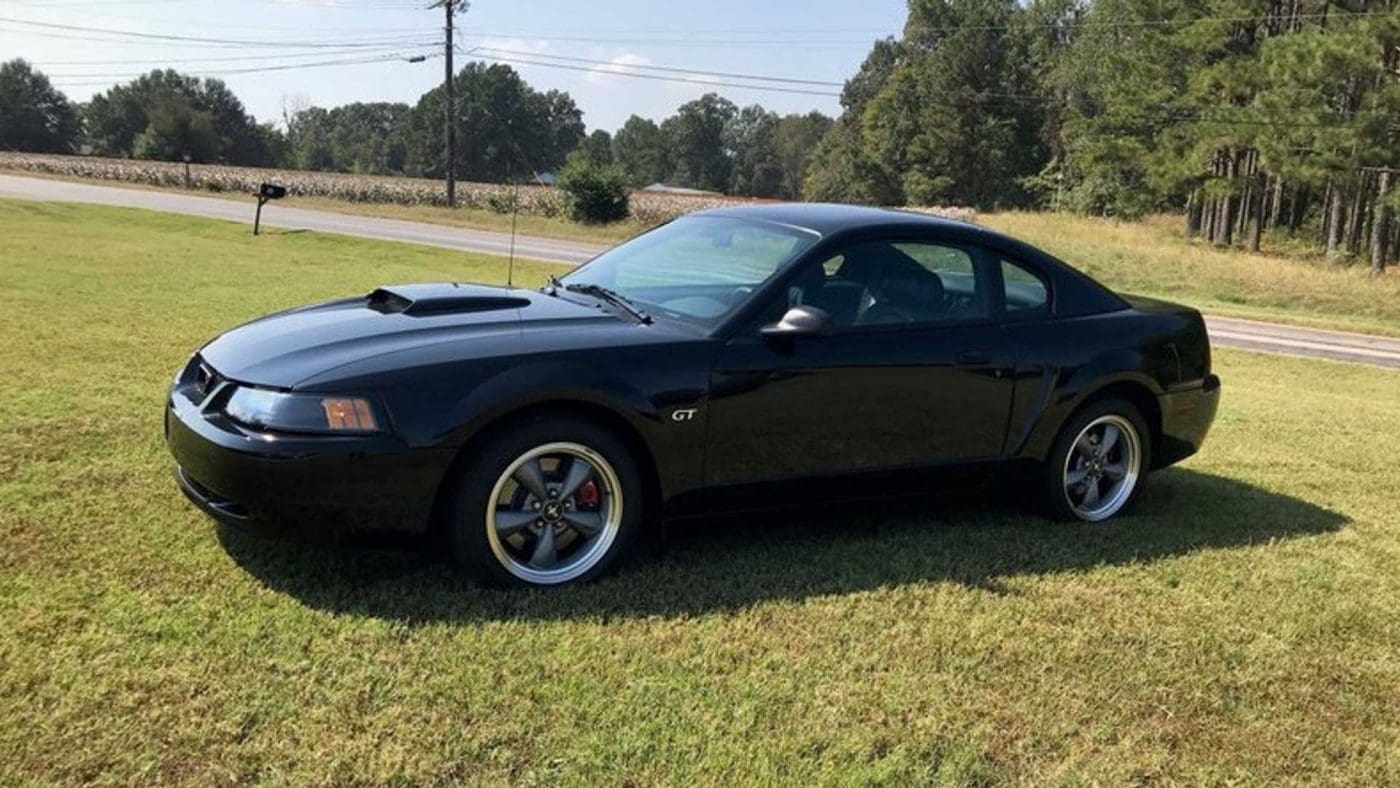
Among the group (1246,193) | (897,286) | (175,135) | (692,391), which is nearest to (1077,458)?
(897,286)

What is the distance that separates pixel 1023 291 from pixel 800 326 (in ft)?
4.70

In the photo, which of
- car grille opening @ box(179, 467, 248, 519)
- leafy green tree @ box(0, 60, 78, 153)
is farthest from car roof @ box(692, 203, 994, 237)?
leafy green tree @ box(0, 60, 78, 153)

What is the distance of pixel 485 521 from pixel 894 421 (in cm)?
175

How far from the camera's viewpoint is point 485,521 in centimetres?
362

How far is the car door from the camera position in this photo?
405 centimetres

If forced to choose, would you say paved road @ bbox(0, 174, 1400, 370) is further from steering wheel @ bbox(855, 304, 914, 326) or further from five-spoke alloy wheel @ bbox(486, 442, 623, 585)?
five-spoke alloy wheel @ bbox(486, 442, 623, 585)

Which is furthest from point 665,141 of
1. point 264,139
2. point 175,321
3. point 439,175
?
point 175,321

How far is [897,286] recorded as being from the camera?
4582mm

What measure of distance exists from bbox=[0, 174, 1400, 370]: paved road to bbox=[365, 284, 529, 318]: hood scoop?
13123 mm

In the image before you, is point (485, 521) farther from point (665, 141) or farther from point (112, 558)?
point (665, 141)

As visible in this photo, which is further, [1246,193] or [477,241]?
[1246,193]

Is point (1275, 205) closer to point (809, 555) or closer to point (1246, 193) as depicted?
point (1246, 193)

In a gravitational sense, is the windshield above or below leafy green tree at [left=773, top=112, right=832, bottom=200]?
below

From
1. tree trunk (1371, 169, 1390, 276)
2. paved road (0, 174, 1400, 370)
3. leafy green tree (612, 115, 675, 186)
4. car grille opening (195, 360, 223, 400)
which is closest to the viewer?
car grille opening (195, 360, 223, 400)
